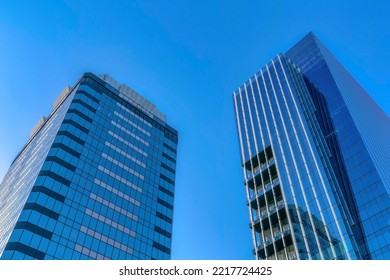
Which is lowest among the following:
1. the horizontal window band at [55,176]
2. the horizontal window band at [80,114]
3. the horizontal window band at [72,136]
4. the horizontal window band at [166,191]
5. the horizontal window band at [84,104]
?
the horizontal window band at [55,176]

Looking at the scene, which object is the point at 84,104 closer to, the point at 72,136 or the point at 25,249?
the point at 72,136

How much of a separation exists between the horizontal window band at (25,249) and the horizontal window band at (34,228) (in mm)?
3012

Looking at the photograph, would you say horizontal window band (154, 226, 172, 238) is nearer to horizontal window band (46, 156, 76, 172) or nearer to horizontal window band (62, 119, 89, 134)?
horizontal window band (46, 156, 76, 172)

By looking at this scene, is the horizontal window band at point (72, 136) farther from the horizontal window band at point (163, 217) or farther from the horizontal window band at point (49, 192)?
the horizontal window band at point (163, 217)

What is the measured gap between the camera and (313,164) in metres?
82.2

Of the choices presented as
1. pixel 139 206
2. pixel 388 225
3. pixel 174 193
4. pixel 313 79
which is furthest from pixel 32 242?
pixel 313 79

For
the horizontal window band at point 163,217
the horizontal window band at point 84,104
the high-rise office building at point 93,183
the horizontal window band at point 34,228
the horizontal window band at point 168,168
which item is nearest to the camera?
the horizontal window band at point 34,228

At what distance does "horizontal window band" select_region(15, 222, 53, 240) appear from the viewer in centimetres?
6525

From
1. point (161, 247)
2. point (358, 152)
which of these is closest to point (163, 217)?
point (161, 247)

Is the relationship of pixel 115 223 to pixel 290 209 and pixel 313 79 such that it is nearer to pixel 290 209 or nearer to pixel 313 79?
pixel 290 209

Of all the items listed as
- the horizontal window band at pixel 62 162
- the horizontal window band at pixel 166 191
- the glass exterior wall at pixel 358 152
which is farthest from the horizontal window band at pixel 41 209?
the glass exterior wall at pixel 358 152

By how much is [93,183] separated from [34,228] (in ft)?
58.5

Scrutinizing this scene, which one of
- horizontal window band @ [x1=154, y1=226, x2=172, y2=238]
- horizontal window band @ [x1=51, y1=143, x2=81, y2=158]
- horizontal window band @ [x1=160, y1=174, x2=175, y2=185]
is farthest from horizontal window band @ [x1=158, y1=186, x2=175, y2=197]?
horizontal window band @ [x1=51, y1=143, x2=81, y2=158]

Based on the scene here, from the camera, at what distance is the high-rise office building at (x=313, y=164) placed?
6864cm
